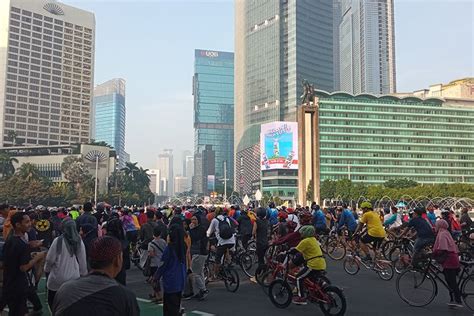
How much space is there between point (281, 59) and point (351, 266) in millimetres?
171523

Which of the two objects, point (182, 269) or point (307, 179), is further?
point (307, 179)

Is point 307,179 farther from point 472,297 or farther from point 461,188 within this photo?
point 472,297

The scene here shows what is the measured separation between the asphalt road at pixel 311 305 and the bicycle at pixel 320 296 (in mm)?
222

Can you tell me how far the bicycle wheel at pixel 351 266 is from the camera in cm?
1377

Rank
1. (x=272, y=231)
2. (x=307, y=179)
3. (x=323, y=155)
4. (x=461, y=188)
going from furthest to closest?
(x=323, y=155)
(x=307, y=179)
(x=461, y=188)
(x=272, y=231)

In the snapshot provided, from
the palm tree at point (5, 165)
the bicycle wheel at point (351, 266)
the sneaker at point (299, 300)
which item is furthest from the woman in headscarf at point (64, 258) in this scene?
the palm tree at point (5, 165)

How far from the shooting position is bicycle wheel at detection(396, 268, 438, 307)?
31.6ft

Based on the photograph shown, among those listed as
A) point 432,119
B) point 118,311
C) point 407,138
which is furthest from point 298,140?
point 118,311

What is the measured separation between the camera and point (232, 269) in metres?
11.5

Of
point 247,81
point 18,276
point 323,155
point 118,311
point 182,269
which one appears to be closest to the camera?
point 118,311

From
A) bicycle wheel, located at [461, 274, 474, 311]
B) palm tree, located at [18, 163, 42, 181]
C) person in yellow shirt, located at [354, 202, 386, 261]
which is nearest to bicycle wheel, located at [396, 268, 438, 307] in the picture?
bicycle wheel, located at [461, 274, 474, 311]

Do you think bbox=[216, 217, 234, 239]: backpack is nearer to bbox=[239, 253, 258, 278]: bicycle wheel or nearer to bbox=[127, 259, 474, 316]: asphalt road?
bbox=[127, 259, 474, 316]: asphalt road

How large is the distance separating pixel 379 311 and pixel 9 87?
16452cm

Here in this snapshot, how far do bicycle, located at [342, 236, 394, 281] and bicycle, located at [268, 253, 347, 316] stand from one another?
445cm
